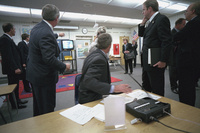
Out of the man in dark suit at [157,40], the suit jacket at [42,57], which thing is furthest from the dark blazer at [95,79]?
the man in dark suit at [157,40]

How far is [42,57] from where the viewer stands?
1.20 m

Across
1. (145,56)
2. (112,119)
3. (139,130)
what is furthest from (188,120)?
(145,56)

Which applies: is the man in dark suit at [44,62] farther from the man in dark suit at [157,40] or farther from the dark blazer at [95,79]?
the man in dark suit at [157,40]

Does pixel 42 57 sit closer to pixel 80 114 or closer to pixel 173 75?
pixel 80 114

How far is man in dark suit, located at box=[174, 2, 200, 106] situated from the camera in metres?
1.51

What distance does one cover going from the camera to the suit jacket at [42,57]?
1172 millimetres

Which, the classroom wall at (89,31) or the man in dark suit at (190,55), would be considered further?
the classroom wall at (89,31)

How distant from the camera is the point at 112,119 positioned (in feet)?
1.94

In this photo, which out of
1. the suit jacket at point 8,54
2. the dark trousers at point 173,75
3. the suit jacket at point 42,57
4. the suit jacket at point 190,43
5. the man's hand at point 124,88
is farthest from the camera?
the dark trousers at point 173,75

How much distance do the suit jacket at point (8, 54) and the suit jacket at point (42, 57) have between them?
4.10 ft

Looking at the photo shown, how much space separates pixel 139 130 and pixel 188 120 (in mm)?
298

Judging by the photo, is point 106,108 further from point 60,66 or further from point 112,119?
point 60,66

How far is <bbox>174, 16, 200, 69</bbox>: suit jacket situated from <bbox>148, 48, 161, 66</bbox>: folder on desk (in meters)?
0.52

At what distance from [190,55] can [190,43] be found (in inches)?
6.7
